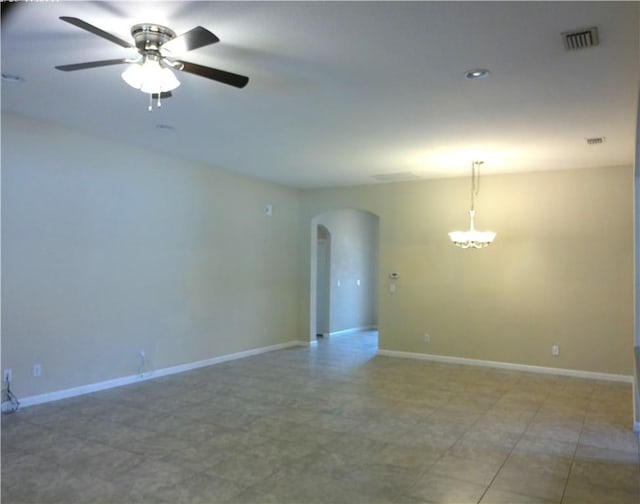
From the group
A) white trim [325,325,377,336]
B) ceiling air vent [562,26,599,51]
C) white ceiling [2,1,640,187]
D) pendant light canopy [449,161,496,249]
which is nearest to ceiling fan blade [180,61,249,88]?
white ceiling [2,1,640,187]

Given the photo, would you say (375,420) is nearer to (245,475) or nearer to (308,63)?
(245,475)

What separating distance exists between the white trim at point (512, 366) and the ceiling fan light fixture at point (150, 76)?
5886 millimetres

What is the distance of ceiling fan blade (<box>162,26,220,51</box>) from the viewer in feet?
8.20

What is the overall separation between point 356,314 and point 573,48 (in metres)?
8.41

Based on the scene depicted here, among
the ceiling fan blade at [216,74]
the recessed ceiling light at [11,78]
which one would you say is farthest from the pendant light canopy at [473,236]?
the recessed ceiling light at [11,78]

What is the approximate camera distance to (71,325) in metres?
5.11

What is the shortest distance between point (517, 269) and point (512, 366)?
1.40m

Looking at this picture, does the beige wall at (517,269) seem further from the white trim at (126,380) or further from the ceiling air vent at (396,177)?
the white trim at (126,380)

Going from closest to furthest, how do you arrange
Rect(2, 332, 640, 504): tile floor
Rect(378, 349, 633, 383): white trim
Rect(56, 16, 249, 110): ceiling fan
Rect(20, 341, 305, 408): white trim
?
1. Rect(56, 16, 249, 110): ceiling fan
2. Rect(2, 332, 640, 504): tile floor
3. Rect(20, 341, 305, 408): white trim
4. Rect(378, 349, 633, 383): white trim

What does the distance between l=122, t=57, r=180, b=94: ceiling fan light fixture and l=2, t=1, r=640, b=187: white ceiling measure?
25 cm

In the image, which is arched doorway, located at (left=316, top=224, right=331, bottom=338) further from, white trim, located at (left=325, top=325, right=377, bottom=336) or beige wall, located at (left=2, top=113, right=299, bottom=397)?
beige wall, located at (left=2, top=113, right=299, bottom=397)

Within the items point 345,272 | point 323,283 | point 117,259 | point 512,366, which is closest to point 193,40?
point 117,259

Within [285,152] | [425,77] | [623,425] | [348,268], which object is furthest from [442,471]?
[348,268]

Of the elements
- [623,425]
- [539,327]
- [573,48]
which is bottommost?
[623,425]
